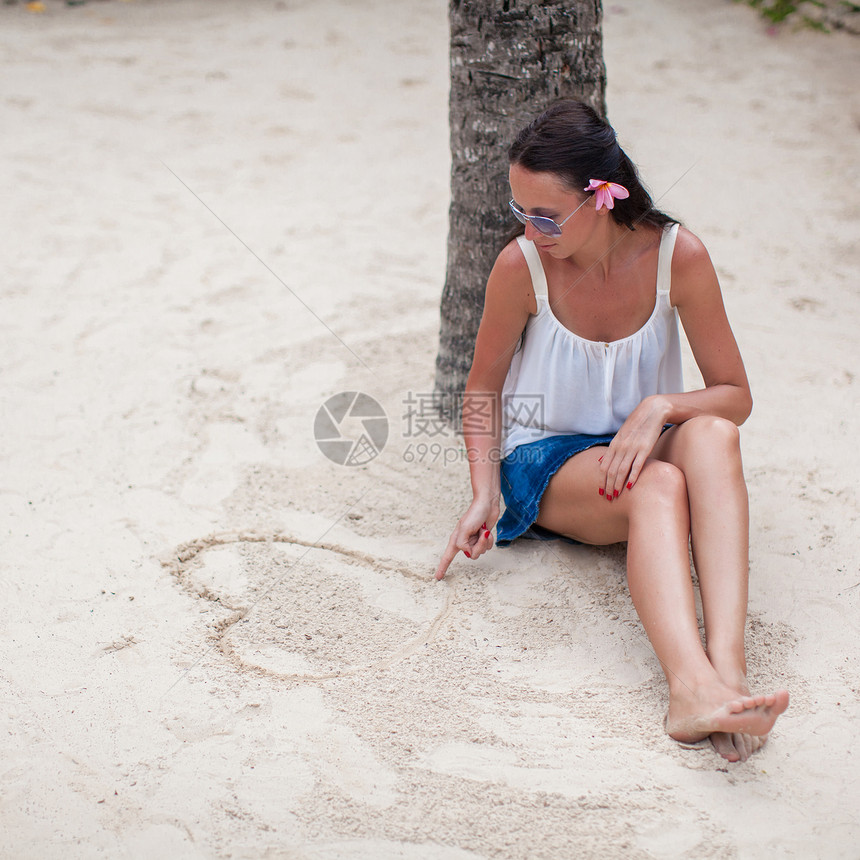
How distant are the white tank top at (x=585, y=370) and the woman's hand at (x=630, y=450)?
178mm

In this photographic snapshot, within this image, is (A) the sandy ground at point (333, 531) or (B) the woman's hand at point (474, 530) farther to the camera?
(B) the woman's hand at point (474, 530)

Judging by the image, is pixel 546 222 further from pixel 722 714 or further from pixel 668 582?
pixel 722 714

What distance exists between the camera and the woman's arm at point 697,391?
6.57ft

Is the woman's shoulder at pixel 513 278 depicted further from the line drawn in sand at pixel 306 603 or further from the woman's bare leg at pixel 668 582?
the line drawn in sand at pixel 306 603

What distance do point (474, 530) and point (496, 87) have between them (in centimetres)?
128

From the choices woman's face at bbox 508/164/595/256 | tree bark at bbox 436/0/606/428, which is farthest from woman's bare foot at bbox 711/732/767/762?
tree bark at bbox 436/0/606/428

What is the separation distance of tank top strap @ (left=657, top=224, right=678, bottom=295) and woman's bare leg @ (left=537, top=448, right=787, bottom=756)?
1.46 feet

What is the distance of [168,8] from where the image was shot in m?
7.02

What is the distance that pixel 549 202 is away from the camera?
1.95m

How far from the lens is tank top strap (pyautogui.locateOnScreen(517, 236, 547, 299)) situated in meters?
2.13

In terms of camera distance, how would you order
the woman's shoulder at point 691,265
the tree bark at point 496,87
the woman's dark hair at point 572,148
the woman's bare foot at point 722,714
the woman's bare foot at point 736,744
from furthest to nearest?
1. the tree bark at point 496,87
2. the woman's shoulder at point 691,265
3. the woman's dark hair at point 572,148
4. the woman's bare foot at point 736,744
5. the woman's bare foot at point 722,714

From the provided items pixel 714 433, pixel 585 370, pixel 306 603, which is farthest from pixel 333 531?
pixel 714 433

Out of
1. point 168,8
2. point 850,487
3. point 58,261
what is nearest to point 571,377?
point 850,487

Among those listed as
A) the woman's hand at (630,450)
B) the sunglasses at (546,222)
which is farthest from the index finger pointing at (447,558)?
the sunglasses at (546,222)
